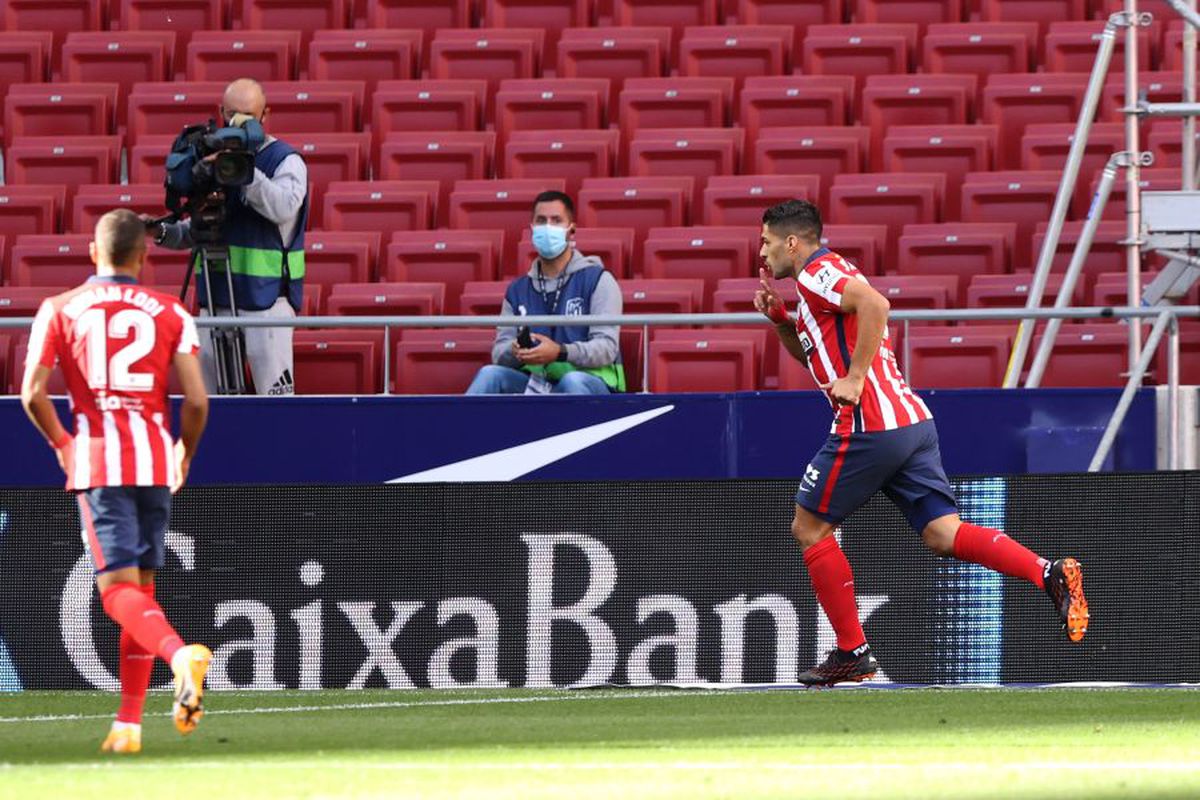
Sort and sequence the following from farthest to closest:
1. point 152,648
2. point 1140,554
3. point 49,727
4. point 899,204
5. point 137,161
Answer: point 137,161 < point 899,204 < point 1140,554 < point 49,727 < point 152,648

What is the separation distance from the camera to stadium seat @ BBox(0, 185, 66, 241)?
513 inches

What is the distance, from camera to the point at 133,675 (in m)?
6.67

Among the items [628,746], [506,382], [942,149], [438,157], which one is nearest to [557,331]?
[506,382]

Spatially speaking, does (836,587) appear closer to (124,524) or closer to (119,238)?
(124,524)

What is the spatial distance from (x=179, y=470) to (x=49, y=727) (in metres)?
1.46

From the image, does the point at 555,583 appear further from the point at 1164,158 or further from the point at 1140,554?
the point at 1164,158

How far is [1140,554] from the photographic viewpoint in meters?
9.61

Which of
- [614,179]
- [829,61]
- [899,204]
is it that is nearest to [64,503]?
[614,179]

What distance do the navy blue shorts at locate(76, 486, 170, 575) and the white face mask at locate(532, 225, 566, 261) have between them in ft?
13.9

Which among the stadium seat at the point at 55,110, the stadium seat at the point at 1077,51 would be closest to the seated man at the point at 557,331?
the stadium seat at the point at 1077,51

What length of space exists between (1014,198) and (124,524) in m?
6.92

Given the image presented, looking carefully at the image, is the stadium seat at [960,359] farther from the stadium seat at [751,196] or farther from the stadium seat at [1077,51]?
the stadium seat at [1077,51]

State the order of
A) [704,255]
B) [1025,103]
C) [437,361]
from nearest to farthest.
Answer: [437,361] < [704,255] < [1025,103]

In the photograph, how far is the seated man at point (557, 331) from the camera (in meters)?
10.3
